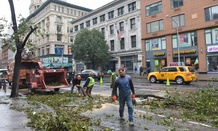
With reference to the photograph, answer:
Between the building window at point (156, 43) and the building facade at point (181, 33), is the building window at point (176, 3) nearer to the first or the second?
the building facade at point (181, 33)

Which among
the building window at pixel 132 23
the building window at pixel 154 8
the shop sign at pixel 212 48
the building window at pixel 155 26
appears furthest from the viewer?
the building window at pixel 132 23

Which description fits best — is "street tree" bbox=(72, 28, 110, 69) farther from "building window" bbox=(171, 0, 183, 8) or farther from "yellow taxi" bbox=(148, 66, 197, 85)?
"yellow taxi" bbox=(148, 66, 197, 85)

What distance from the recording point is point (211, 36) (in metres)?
28.0

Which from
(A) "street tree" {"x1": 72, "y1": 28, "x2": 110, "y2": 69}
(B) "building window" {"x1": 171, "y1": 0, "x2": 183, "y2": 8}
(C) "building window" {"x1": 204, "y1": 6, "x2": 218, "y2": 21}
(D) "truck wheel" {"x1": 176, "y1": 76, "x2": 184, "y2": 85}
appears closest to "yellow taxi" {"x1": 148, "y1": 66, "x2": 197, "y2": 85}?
(D) "truck wheel" {"x1": 176, "y1": 76, "x2": 184, "y2": 85}

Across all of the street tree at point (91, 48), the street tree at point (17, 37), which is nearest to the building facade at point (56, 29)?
the street tree at point (91, 48)

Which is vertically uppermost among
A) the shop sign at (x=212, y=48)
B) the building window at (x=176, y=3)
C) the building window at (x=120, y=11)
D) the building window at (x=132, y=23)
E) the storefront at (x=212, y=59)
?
the building window at (x=120, y=11)

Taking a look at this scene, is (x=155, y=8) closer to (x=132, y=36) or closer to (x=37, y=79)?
(x=132, y=36)

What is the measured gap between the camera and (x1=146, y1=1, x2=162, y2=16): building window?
34.1 meters

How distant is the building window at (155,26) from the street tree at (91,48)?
9.51m

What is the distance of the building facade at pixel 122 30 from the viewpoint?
37469mm

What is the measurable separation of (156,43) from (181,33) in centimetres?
458

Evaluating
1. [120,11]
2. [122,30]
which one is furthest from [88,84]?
[120,11]

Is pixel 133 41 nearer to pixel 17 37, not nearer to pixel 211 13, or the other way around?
pixel 211 13

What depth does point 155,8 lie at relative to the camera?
34.7 m
